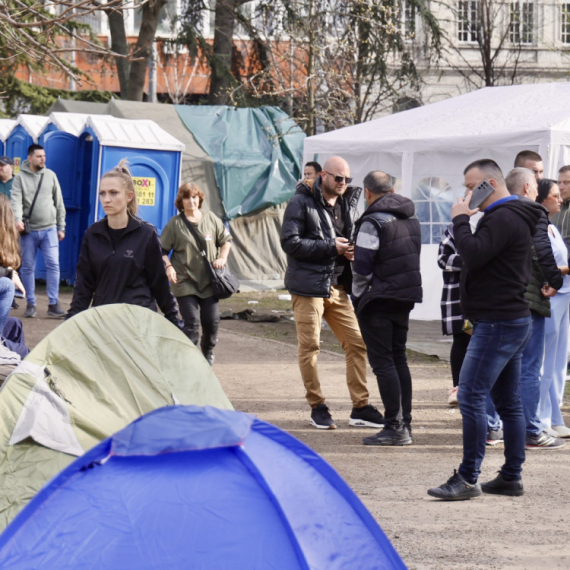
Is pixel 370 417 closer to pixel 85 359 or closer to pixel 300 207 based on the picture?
pixel 300 207

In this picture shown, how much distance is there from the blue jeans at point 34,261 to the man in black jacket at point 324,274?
6200mm

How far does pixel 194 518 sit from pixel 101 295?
2.74 m

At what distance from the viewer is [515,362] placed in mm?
5344

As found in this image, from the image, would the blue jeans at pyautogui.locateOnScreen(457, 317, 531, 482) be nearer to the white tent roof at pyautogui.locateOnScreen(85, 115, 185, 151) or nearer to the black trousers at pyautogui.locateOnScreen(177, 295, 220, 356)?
the black trousers at pyautogui.locateOnScreen(177, 295, 220, 356)

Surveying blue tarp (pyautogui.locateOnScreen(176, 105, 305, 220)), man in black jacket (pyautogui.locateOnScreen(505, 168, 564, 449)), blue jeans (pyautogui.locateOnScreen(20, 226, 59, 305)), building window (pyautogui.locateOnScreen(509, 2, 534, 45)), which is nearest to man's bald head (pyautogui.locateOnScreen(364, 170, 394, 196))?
man in black jacket (pyautogui.locateOnScreen(505, 168, 564, 449))

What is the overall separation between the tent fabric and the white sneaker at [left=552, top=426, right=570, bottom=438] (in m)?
3.08

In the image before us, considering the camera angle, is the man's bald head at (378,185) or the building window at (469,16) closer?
the man's bald head at (378,185)

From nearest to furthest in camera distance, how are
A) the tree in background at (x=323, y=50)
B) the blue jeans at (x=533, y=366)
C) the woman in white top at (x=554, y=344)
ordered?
the blue jeans at (x=533, y=366) → the woman in white top at (x=554, y=344) → the tree in background at (x=323, y=50)

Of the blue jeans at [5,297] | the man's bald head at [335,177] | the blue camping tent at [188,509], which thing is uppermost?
the man's bald head at [335,177]

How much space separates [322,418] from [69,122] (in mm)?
10374

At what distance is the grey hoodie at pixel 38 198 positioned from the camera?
12.2m

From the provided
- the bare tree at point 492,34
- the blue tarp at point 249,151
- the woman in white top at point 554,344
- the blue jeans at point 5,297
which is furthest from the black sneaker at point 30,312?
the bare tree at point 492,34

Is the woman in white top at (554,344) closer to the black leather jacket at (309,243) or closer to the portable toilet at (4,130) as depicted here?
the black leather jacket at (309,243)

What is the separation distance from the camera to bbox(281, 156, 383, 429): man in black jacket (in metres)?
6.88
